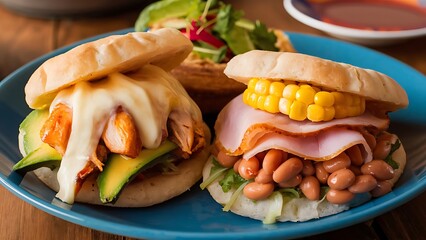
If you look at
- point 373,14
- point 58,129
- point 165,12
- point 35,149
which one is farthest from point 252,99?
point 373,14

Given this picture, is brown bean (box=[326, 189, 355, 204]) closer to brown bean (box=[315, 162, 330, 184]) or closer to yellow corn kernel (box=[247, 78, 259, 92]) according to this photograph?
brown bean (box=[315, 162, 330, 184])

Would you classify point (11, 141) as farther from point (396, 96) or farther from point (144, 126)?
point (396, 96)

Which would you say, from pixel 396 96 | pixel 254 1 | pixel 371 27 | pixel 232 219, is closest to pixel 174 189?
pixel 232 219

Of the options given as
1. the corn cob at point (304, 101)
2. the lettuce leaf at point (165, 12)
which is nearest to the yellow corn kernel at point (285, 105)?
the corn cob at point (304, 101)

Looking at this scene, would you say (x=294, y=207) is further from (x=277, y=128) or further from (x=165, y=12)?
(x=165, y=12)

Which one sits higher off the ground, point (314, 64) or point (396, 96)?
point (314, 64)

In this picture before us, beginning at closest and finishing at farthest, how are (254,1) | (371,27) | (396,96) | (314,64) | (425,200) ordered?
(314,64) < (396,96) < (425,200) < (371,27) < (254,1)
